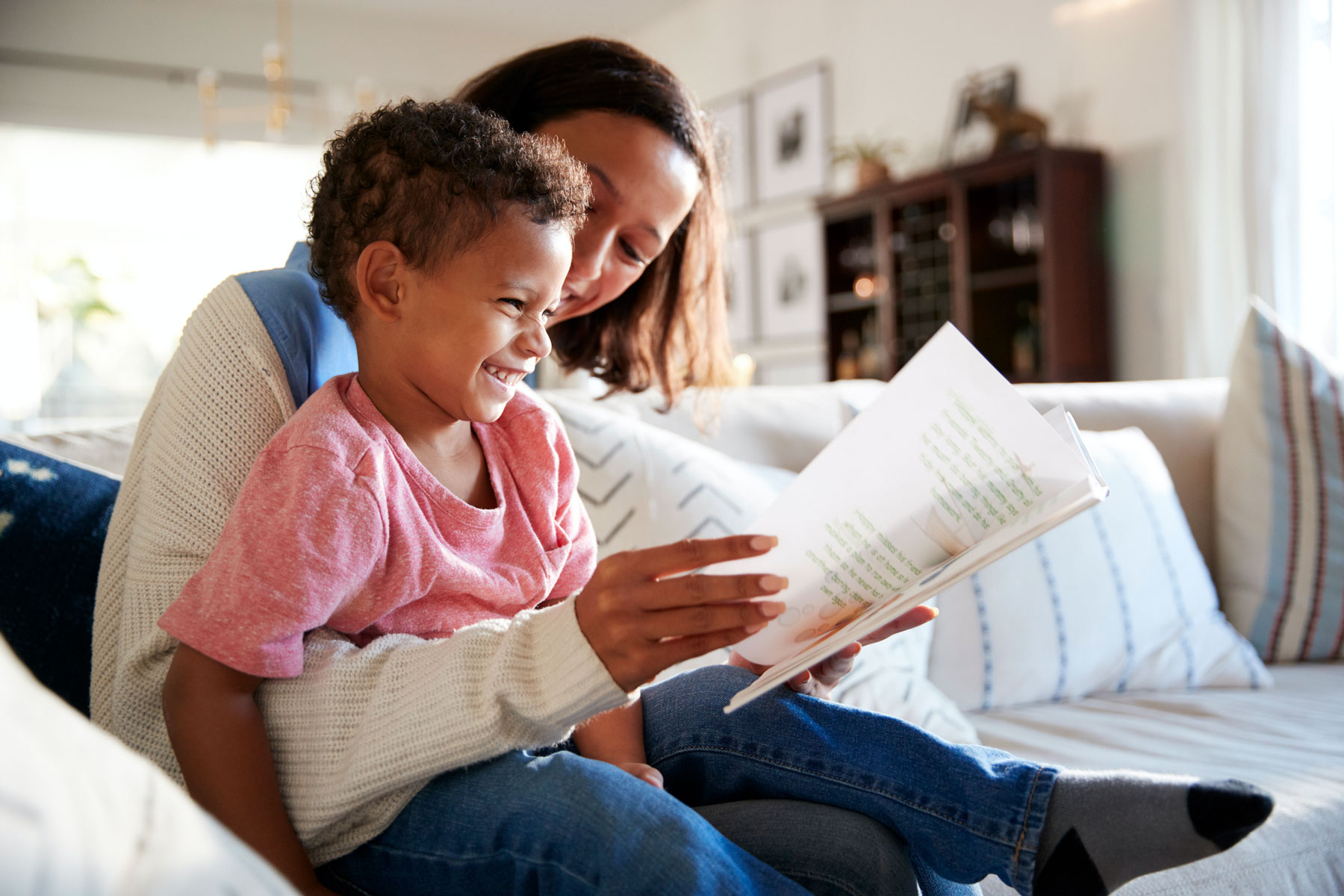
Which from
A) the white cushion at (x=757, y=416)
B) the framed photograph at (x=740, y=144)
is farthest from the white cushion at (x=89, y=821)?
the framed photograph at (x=740, y=144)

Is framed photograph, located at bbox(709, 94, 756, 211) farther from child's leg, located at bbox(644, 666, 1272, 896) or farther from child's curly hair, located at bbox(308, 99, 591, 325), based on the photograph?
child's leg, located at bbox(644, 666, 1272, 896)

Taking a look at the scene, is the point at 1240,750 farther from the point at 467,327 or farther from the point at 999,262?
the point at 999,262

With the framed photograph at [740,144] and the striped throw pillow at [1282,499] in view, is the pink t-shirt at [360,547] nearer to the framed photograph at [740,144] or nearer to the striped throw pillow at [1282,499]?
the striped throw pillow at [1282,499]

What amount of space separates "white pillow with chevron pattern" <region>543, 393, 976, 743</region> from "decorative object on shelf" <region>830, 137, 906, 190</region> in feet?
10.4

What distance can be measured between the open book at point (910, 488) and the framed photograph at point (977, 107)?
357cm

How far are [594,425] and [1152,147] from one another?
308 centimetres

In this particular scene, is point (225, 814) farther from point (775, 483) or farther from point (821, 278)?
point (821, 278)

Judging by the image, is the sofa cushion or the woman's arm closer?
the woman's arm

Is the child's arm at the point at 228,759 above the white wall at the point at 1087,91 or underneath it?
underneath

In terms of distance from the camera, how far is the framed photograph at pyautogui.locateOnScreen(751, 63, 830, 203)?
5.10 meters

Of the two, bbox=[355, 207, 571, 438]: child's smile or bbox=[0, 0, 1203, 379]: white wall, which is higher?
bbox=[0, 0, 1203, 379]: white wall

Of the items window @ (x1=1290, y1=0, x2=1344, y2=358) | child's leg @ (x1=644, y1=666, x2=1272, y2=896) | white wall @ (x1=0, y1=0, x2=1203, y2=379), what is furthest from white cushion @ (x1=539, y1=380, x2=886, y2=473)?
white wall @ (x1=0, y1=0, x2=1203, y2=379)

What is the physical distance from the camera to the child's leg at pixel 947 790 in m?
0.68

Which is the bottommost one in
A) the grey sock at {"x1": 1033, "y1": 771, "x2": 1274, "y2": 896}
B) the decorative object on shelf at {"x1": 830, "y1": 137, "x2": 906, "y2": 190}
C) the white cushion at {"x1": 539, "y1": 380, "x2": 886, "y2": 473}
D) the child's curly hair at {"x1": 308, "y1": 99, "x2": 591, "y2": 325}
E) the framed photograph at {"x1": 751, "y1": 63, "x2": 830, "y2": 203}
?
the grey sock at {"x1": 1033, "y1": 771, "x2": 1274, "y2": 896}
